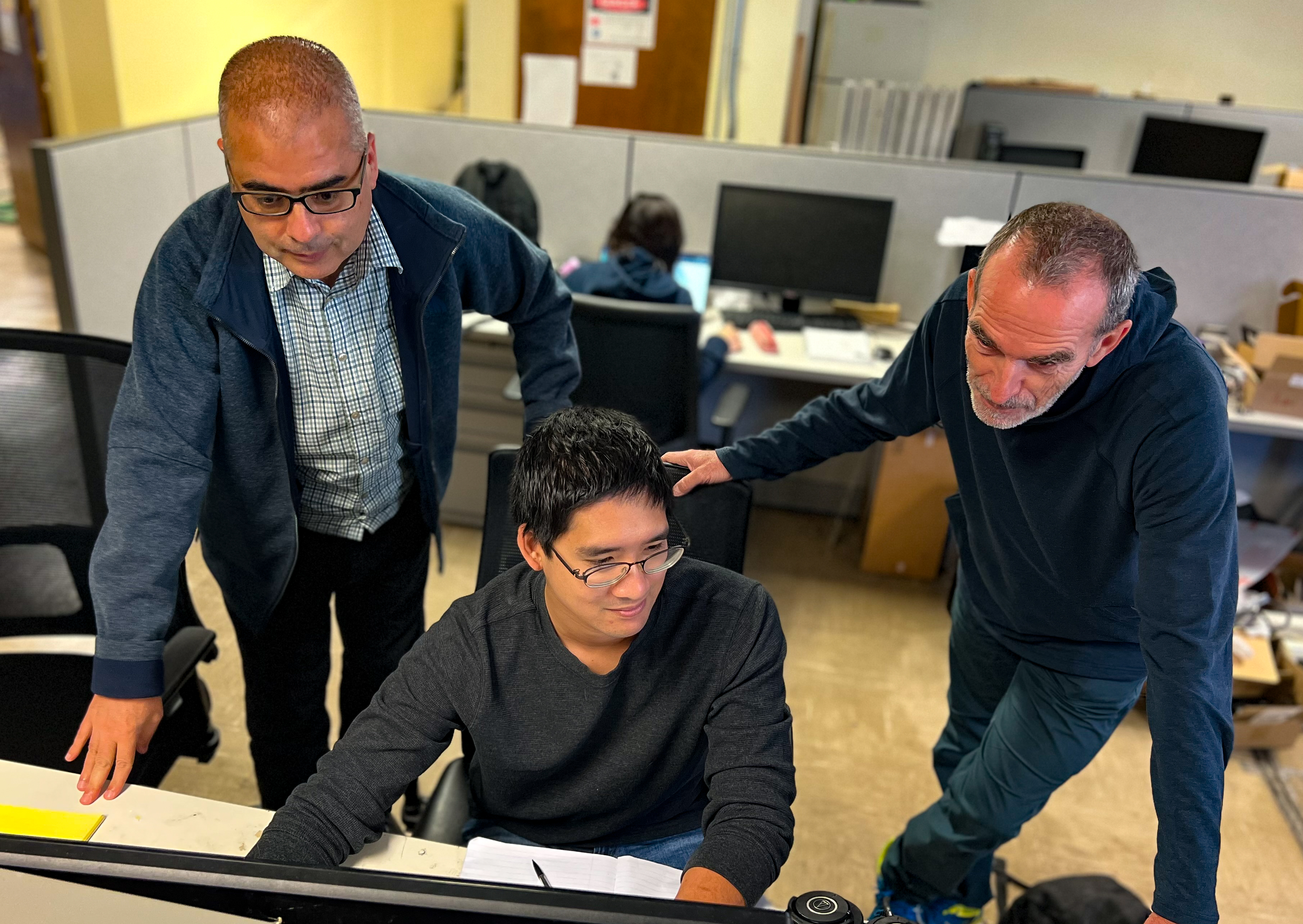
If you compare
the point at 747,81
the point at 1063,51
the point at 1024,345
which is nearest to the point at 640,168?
the point at 747,81

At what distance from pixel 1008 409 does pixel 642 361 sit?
1137 millimetres

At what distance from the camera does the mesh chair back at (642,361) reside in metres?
2.10

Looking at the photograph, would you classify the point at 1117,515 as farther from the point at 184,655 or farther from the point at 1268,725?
the point at 1268,725

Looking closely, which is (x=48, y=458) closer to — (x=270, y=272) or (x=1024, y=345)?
(x=270, y=272)

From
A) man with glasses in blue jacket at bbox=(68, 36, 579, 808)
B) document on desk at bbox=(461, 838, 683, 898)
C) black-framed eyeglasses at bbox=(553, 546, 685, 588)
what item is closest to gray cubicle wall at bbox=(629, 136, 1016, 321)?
man with glasses in blue jacket at bbox=(68, 36, 579, 808)

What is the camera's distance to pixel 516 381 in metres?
2.49

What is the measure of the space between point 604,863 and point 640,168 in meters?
2.45

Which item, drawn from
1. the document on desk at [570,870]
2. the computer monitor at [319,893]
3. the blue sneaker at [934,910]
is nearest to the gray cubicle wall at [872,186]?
the blue sneaker at [934,910]

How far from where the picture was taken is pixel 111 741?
1057 millimetres

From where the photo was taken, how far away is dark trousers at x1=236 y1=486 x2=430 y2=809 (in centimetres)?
144

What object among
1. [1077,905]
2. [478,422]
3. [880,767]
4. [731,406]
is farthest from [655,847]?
[478,422]

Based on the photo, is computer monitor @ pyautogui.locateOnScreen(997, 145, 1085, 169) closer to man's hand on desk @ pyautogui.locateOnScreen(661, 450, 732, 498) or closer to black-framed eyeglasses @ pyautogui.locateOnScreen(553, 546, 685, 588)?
man's hand on desk @ pyautogui.locateOnScreen(661, 450, 732, 498)

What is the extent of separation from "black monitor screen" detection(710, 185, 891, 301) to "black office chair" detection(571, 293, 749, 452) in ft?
2.63

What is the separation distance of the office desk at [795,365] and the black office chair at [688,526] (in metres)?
1.29
